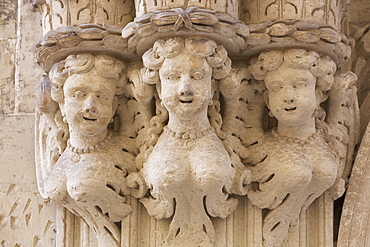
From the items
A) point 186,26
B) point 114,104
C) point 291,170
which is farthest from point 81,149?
point 291,170

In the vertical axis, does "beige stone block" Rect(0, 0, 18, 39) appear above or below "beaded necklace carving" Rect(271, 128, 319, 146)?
above

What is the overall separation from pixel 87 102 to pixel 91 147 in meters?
0.15

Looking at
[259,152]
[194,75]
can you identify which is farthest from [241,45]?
[259,152]

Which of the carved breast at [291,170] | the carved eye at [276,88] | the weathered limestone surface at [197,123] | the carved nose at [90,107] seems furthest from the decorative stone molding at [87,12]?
the carved breast at [291,170]

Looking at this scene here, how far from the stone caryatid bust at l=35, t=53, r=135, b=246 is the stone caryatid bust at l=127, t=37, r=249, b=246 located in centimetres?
8

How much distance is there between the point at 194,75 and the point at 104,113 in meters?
0.27

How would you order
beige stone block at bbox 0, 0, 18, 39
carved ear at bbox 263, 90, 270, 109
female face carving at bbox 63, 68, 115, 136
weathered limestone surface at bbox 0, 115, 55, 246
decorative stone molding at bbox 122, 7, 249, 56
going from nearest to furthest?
decorative stone molding at bbox 122, 7, 249, 56
female face carving at bbox 63, 68, 115, 136
carved ear at bbox 263, 90, 270, 109
weathered limestone surface at bbox 0, 115, 55, 246
beige stone block at bbox 0, 0, 18, 39

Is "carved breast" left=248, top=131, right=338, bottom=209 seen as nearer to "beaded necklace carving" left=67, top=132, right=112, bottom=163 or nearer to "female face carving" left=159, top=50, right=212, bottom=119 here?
"female face carving" left=159, top=50, right=212, bottom=119

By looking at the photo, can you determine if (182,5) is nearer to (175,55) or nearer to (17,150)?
(175,55)

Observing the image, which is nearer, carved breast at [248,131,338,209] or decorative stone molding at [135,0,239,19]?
decorative stone molding at [135,0,239,19]

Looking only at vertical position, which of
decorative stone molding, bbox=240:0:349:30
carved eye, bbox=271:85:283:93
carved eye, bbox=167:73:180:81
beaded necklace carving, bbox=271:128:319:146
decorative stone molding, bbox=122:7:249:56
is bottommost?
beaded necklace carving, bbox=271:128:319:146

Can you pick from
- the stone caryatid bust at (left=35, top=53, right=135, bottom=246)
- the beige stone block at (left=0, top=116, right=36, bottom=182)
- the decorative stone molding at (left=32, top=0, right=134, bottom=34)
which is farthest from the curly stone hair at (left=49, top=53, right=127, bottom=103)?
the beige stone block at (left=0, top=116, right=36, bottom=182)

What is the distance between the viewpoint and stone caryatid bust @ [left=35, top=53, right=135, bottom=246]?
2.29 m

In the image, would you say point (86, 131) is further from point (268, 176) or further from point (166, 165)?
point (268, 176)
